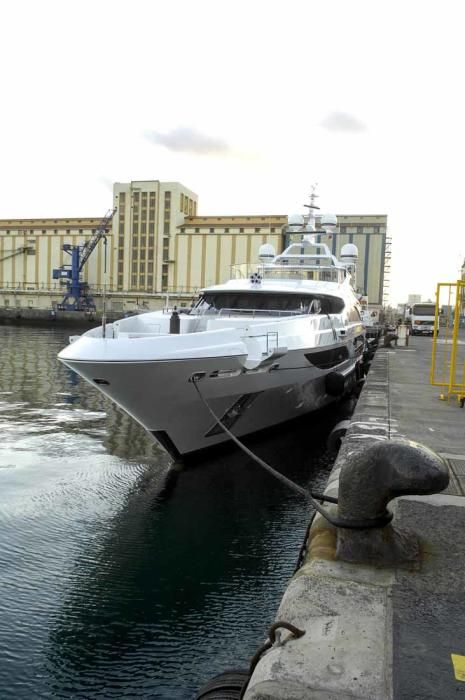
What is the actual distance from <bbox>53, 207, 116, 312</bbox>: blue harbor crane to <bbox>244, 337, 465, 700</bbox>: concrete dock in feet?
211

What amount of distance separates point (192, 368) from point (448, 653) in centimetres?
605

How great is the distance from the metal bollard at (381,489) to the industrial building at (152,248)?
5707cm

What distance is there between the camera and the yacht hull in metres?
8.22

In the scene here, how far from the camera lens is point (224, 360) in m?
8.58

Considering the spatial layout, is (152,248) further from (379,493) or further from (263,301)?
(379,493)

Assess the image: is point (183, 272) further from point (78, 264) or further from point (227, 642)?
point (227, 642)

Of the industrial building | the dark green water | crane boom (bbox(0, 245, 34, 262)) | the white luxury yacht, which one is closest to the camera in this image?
the dark green water

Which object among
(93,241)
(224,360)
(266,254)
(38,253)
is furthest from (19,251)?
(224,360)

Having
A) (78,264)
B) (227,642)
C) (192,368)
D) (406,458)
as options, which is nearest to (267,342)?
(192,368)

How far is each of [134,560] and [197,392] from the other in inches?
119

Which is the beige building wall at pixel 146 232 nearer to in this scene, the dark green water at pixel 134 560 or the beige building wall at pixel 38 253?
the beige building wall at pixel 38 253

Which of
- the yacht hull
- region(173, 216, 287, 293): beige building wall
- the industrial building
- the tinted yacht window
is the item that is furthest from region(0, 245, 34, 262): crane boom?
the yacht hull

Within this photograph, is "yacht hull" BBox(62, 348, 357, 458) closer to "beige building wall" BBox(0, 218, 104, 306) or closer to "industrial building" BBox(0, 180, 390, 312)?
"industrial building" BBox(0, 180, 390, 312)

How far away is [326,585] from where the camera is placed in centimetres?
327
